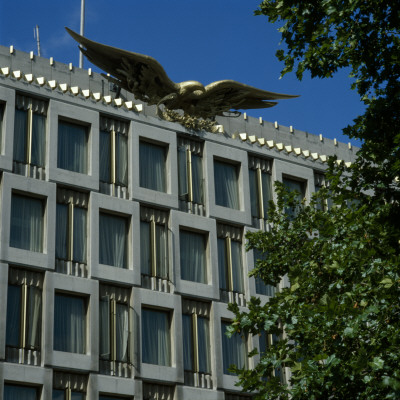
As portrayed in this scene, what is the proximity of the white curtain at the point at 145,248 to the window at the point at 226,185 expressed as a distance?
4593mm

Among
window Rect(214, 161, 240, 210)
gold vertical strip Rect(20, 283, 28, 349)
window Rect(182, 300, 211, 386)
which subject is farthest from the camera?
window Rect(214, 161, 240, 210)

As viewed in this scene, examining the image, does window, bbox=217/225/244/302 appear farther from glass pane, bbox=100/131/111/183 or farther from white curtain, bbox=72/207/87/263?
white curtain, bbox=72/207/87/263

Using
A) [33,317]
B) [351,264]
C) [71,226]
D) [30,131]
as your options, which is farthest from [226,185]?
[351,264]

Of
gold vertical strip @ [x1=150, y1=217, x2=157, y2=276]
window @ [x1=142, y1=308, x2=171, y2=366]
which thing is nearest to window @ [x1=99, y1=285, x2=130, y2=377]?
window @ [x1=142, y1=308, x2=171, y2=366]

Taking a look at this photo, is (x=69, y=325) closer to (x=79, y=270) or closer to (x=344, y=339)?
(x=79, y=270)

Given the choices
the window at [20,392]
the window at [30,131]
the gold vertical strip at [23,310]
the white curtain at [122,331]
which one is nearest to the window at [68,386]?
the window at [20,392]

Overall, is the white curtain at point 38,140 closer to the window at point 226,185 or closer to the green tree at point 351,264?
the window at point 226,185

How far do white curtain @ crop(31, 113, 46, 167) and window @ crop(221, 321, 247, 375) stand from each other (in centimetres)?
1147

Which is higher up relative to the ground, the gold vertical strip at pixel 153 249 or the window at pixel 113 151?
the window at pixel 113 151

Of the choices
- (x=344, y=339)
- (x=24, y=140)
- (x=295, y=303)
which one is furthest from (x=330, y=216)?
(x=24, y=140)

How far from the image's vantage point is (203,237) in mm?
48812

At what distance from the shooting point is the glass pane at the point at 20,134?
44344 mm

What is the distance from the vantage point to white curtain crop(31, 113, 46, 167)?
147ft

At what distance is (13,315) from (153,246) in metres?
8.11
